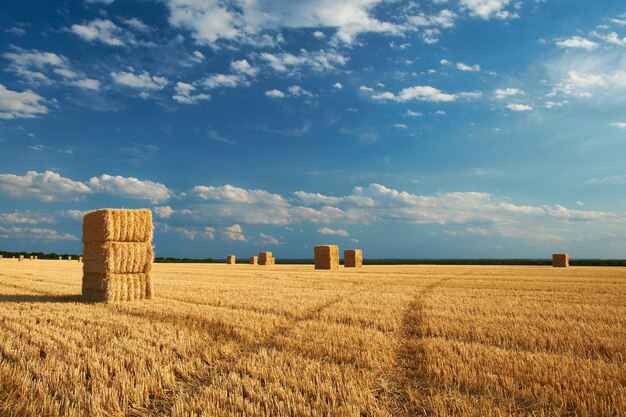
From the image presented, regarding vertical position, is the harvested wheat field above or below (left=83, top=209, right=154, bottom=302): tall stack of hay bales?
below

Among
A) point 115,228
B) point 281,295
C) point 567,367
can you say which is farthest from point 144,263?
point 567,367

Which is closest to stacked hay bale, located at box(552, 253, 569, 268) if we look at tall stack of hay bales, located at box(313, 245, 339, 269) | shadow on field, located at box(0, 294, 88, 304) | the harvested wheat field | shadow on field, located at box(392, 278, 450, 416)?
tall stack of hay bales, located at box(313, 245, 339, 269)

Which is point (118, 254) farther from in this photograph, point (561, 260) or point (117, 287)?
point (561, 260)

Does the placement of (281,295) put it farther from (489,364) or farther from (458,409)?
(458,409)

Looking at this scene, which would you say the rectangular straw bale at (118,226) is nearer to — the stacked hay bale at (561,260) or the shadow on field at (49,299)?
the shadow on field at (49,299)

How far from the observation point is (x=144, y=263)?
39.7 feet

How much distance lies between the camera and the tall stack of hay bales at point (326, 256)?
32250 millimetres

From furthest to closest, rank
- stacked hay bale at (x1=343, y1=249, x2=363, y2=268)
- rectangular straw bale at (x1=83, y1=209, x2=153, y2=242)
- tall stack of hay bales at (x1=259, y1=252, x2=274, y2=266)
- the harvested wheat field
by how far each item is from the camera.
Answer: tall stack of hay bales at (x1=259, y1=252, x2=274, y2=266), stacked hay bale at (x1=343, y1=249, x2=363, y2=268), rectangular straw bale at (x1=83, y1=209, x2=153, y2=242), the harvested wheat field

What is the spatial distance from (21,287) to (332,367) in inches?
542

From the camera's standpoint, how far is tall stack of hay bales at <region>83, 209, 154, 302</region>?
1145 cm

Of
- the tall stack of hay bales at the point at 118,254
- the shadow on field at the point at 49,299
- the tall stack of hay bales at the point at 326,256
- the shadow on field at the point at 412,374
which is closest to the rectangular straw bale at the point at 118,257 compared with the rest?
the tall stack of hay bales at the point at 118,254

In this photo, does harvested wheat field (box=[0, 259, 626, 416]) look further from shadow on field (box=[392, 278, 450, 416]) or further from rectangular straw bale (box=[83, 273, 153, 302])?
rectangular straw bale (box=[83, 273, 153, 302])

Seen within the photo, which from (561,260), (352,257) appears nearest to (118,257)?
(352,257)

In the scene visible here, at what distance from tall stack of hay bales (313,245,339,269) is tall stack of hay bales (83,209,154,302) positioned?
20860mm
